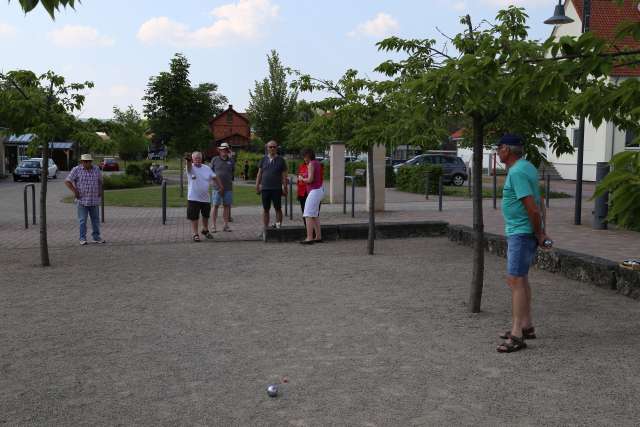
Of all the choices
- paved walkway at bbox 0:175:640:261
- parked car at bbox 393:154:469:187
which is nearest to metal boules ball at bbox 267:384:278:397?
paved walkway at bbox 0:175:640:261

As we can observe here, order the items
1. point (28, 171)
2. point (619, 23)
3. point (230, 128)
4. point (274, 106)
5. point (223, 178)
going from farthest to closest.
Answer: point (230, 128) < point (274, 106) < point (28, 171) < point (223, 178) < point (619, 23)

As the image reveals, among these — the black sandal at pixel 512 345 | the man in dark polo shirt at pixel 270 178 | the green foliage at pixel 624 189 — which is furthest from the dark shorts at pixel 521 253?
the man in dark polo shirt at pixel 270 178

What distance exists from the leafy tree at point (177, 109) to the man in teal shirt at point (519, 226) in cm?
2429

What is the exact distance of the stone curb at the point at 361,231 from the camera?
12.5 metres

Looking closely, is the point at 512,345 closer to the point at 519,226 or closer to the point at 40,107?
the point at 519,226

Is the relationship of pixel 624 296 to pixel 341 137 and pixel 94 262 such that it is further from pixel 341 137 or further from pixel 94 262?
pixel 94 262

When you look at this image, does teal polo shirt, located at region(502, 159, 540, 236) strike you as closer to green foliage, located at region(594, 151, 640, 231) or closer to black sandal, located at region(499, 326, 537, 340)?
black sandal, located at region(499, 326, 537, 340)

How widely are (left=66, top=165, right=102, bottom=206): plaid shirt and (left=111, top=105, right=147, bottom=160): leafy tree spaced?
0.73 meters

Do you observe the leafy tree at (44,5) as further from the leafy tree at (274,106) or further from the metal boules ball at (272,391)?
the leafy tree at (274,106)

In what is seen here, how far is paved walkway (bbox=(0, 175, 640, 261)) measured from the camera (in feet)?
40.3

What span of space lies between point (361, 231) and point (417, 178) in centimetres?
1450

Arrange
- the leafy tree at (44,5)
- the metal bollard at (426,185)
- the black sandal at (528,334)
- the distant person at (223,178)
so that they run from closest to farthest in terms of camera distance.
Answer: the leafy tree at (44,5) → the black sandal at (528,334) → the distant person at (223,178) → the metal bollard at (426,185)

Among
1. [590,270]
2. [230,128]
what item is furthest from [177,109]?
[230,128]

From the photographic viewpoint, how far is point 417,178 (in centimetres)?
2691
